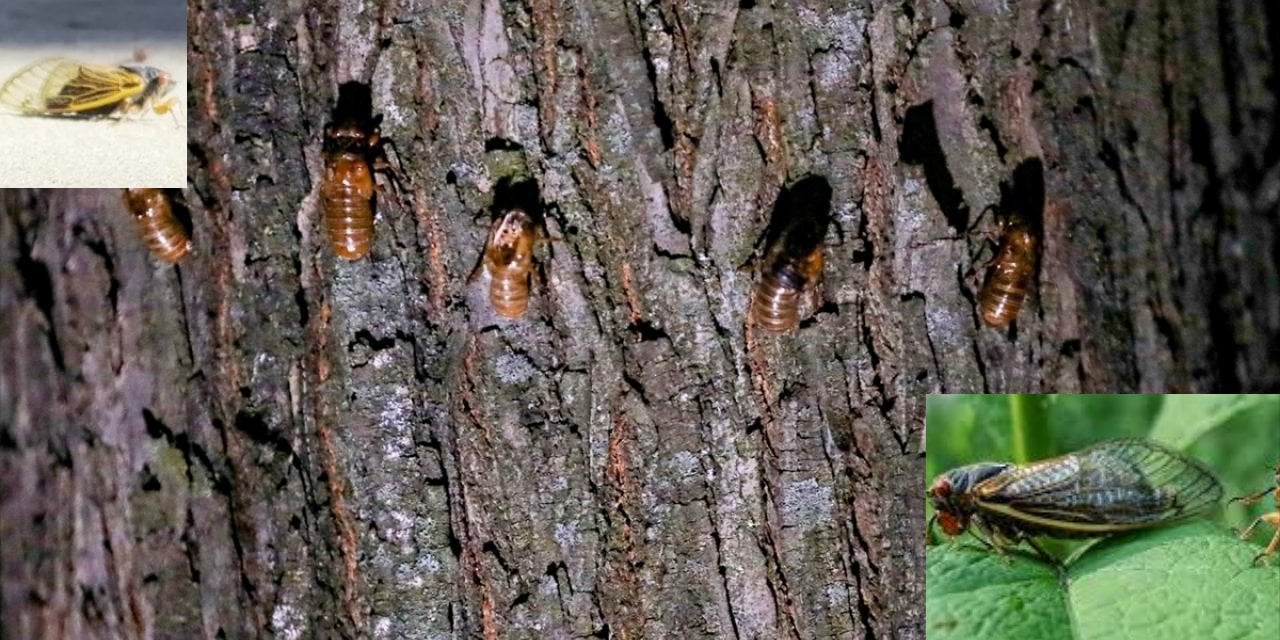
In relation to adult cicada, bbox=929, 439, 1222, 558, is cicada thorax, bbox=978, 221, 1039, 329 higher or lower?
higher

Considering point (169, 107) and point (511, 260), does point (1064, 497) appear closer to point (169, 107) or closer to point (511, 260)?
point (511, 260)

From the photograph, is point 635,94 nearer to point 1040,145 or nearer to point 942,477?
point 1040,145

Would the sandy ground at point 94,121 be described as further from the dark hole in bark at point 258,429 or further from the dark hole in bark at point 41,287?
the dark hole in bark at point 258,429

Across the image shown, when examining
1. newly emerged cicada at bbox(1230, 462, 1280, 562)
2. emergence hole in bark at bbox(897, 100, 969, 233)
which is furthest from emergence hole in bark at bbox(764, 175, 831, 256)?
newly emerged cicada at bbox(1230, 462, 1280, 562)

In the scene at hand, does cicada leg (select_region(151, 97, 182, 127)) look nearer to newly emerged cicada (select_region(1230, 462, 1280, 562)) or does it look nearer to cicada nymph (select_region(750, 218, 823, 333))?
cicada nymph (select_region(750, 218, 823, 333))

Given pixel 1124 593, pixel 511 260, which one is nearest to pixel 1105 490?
pixel 1124 593

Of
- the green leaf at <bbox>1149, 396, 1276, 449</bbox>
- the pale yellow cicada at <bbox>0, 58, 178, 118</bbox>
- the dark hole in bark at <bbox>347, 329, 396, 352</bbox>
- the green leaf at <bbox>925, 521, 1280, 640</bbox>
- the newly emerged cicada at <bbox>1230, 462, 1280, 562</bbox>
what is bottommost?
the green leaf at <bbox>925, 521, 1280, 640</bbox>

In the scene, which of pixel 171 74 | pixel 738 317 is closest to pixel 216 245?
pixel 171 74
